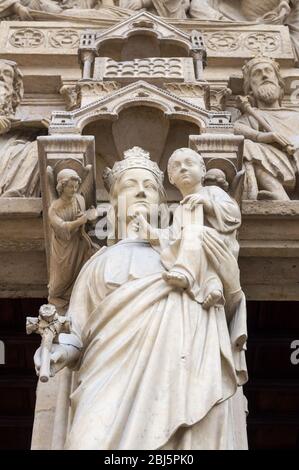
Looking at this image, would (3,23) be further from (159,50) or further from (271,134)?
(271,134)

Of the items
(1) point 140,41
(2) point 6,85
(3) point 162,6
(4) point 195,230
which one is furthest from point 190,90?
(3) point 162,6

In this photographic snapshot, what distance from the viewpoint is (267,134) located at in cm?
670

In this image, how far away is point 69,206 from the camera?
5.32 metres

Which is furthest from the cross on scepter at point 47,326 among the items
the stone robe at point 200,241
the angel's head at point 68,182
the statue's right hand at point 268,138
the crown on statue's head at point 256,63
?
the crown on statue's head at point 256,63

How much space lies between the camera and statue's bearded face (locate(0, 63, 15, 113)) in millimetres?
6839

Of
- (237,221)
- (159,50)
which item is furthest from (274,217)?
(159,50)

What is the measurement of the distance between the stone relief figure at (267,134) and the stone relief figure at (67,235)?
137 centimetres

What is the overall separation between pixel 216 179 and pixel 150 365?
1.80 metres

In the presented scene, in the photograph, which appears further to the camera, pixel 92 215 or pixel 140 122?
pixel 140 122

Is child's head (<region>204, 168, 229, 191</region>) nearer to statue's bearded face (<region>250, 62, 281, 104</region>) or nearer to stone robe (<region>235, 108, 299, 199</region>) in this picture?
stone robe (<region>235, 108, 299, 199</region>)

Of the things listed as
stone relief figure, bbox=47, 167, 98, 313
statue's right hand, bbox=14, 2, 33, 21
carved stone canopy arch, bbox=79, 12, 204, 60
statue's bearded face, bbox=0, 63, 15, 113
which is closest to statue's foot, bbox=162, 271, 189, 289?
stone relief figure, bbox=47, 167, 98, 313

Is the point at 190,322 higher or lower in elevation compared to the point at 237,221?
lower

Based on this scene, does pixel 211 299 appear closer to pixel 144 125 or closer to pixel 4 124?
pixel 144 125

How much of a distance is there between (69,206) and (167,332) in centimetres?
152
